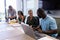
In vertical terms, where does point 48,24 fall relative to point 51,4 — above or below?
below

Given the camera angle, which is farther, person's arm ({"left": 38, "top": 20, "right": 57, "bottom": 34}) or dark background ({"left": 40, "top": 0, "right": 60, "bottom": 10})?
dark background ({"left": 40, "top": 0, "right": 60, "bottom": 10})

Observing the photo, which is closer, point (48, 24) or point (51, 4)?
point (48, 24)

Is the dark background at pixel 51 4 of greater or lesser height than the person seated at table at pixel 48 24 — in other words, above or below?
above

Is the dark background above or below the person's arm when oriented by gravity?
above

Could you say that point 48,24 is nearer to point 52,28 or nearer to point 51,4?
point 52,28

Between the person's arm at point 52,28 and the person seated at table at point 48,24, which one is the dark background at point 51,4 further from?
the person's arm at point 52,28

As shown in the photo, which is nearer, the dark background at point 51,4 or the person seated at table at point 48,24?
the person seated at table at point 48,24

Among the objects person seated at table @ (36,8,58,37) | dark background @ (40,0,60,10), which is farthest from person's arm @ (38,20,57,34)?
dark background @ (40,0,60,10)

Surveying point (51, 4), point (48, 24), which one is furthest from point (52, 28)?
point (51, 4)

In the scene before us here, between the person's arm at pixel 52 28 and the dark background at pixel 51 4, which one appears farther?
the dark background at pixel 51 4

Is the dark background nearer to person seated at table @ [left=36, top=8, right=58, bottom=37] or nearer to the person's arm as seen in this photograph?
person seated at table @ [left=36, top=8, right=58, bottom=37]

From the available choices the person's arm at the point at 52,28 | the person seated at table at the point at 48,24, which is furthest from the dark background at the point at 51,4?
the person's arm at the point at 52,28

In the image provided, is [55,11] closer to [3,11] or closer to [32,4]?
[32,4]

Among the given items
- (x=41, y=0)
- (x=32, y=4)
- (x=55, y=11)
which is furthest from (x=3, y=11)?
(x=55, y=11)
